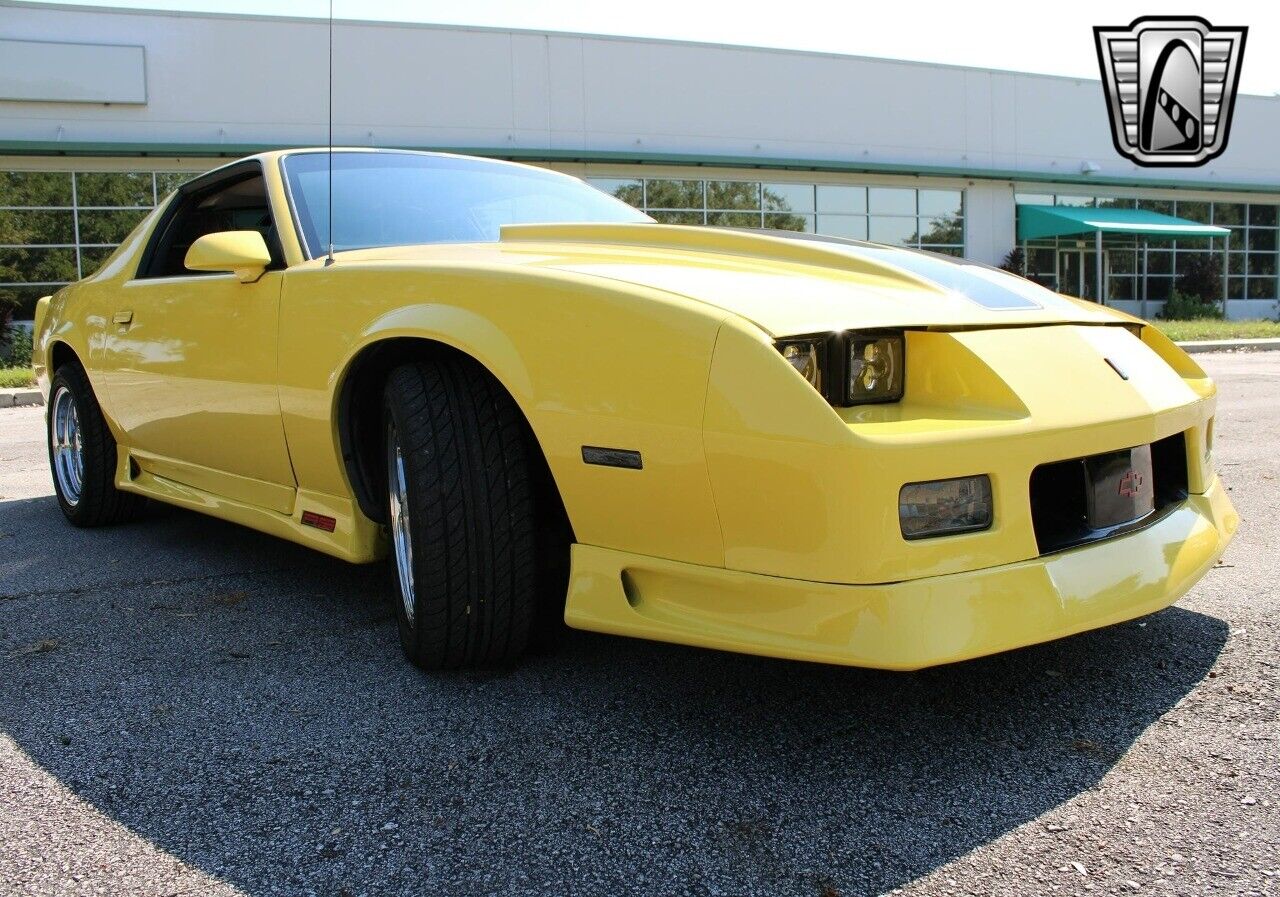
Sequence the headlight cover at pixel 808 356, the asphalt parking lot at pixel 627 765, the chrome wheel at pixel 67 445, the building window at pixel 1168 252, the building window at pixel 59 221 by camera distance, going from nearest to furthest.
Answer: the asphalt parking lot at pixel 627 765, the headlight cover at pixel 808 356, the chrome wheel at pixel 67 445, the building window at pixel 59 221, the building window at pixel 1168 252

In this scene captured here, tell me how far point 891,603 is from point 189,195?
3.17 metres

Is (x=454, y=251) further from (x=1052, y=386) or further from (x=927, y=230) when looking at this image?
(x=927, y=230)

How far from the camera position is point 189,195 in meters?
3.95

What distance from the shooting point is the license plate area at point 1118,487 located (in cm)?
209

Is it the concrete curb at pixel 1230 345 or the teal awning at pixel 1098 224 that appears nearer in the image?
the concrete curb at pixel 1230 345

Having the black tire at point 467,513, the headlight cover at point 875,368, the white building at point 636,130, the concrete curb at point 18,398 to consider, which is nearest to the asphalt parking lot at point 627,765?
the black tire at point 467,513

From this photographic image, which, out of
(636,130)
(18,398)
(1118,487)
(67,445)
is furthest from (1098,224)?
(1118,487)

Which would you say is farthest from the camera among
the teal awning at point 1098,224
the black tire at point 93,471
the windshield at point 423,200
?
the teal awning at point 1098,224

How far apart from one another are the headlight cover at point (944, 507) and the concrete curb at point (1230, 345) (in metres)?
15.7

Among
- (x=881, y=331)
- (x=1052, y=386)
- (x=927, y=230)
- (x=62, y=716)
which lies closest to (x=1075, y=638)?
(x=1052, y=386)

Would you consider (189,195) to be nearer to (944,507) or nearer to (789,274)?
(789,274)

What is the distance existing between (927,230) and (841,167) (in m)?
2.89

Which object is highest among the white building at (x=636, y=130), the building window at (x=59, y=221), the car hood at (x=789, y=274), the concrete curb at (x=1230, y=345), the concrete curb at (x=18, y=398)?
the white building at (x=636, y=130)

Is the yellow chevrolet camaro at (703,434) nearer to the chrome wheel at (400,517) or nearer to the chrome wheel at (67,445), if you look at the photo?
the chrome wheel at (400,517)
